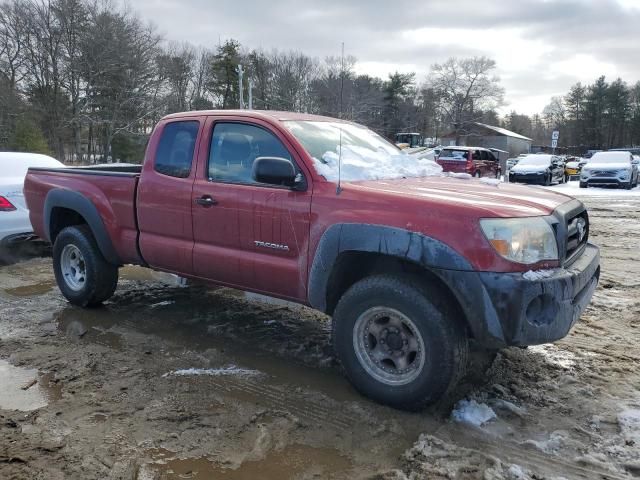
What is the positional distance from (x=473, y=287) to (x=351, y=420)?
1.11 m

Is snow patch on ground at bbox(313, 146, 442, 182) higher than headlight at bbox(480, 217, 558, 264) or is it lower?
higher

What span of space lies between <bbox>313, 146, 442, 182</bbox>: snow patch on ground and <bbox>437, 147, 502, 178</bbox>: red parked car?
60.8 ft

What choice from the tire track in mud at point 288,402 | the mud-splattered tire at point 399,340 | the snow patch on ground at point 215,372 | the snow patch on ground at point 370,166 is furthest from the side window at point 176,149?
the mud-splattered tire at point 399,340

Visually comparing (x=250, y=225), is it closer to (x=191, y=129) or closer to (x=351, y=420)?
(x=191, y=129)

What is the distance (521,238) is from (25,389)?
11.2 feet

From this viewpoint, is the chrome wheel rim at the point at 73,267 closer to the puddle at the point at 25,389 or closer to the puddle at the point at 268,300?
the puddle at the point at 25,389

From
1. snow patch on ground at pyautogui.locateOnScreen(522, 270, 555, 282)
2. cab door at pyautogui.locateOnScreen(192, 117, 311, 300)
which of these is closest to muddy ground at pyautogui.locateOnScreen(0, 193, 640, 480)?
cab door at pyautogui.locateOnScreen(192, 117, 311, 300)

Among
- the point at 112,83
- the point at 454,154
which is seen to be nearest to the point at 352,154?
the point at 454,154

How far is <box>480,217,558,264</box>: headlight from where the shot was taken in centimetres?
312

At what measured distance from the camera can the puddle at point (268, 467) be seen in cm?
282

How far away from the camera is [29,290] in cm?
641

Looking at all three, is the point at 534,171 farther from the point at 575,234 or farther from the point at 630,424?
the point at 630,424

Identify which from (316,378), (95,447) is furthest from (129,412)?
(316,378)

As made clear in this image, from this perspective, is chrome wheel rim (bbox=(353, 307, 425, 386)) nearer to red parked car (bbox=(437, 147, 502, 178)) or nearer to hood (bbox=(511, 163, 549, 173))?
red parked car (bbox=(437, 147, 502, 178))
